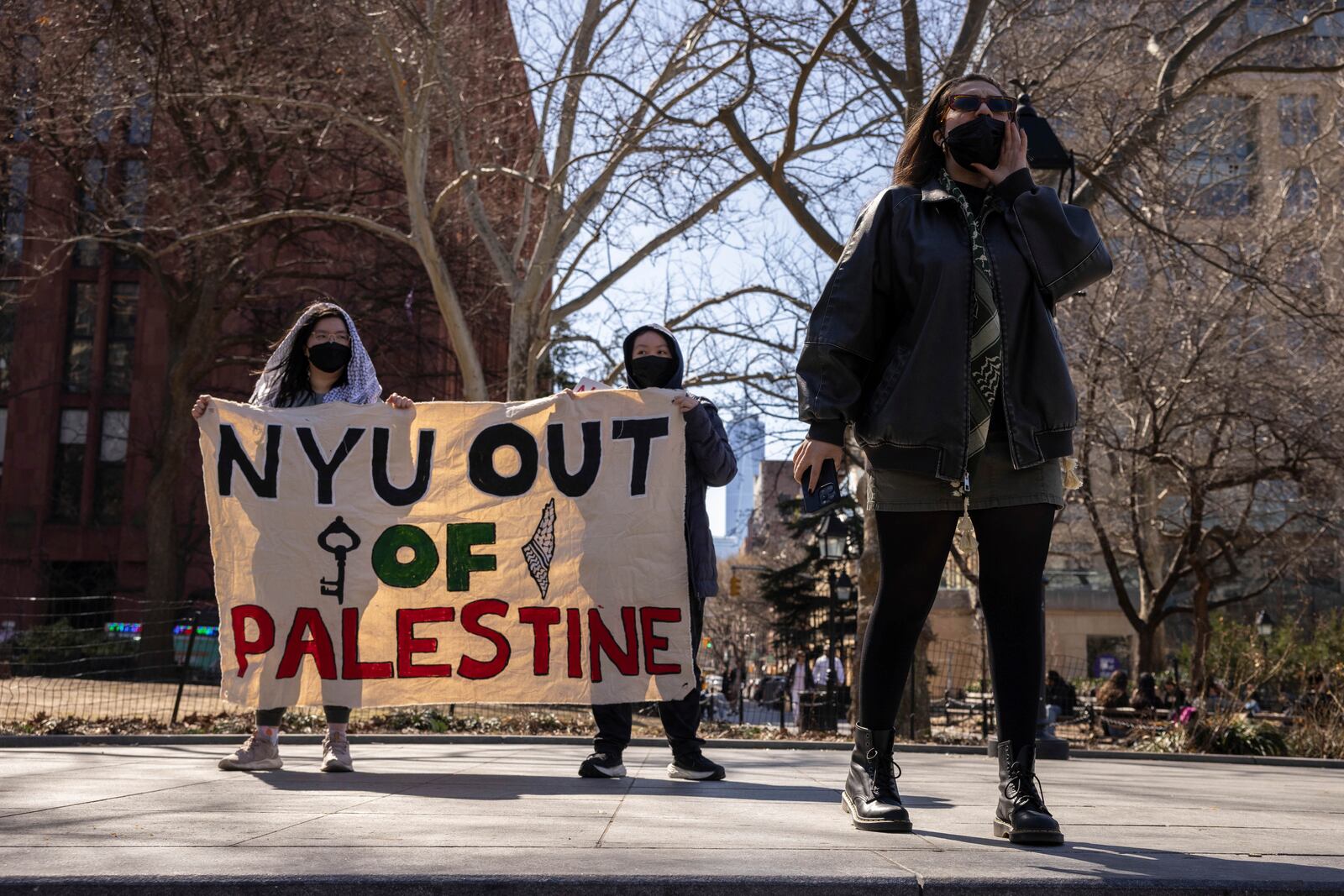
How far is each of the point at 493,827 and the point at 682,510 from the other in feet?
7.98

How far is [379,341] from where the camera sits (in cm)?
2259

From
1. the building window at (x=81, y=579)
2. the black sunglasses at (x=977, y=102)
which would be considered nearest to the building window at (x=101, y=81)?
the black sunglasses at (x=977, y=102)

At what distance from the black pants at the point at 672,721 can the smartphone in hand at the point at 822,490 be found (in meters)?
1.91

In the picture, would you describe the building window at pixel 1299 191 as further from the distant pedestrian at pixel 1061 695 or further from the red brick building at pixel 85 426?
the red brick building at pixel 85 426

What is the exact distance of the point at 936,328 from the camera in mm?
3365

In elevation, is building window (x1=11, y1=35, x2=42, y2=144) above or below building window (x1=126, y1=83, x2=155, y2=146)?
below

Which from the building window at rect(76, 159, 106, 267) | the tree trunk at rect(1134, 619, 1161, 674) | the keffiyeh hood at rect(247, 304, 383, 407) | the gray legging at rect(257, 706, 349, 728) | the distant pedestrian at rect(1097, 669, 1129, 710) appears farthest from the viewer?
the tree trunk at rect(1134, 619, 1161, 674)

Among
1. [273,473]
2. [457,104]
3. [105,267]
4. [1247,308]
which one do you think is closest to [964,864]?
[273,473]

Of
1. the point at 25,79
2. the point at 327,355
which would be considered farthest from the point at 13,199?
the point at 327,355

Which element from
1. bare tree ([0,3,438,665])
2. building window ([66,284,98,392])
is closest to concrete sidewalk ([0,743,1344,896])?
bare tree ([0,3,438,665])

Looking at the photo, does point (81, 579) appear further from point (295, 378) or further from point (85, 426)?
point (295, 378)

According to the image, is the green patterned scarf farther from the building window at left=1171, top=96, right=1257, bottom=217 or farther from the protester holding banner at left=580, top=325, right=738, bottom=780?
the building window at left=1171, top=96, right=1257, bottom=217

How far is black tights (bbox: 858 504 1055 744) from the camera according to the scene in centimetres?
336

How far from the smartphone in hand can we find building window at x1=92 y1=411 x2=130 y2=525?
124 ft
